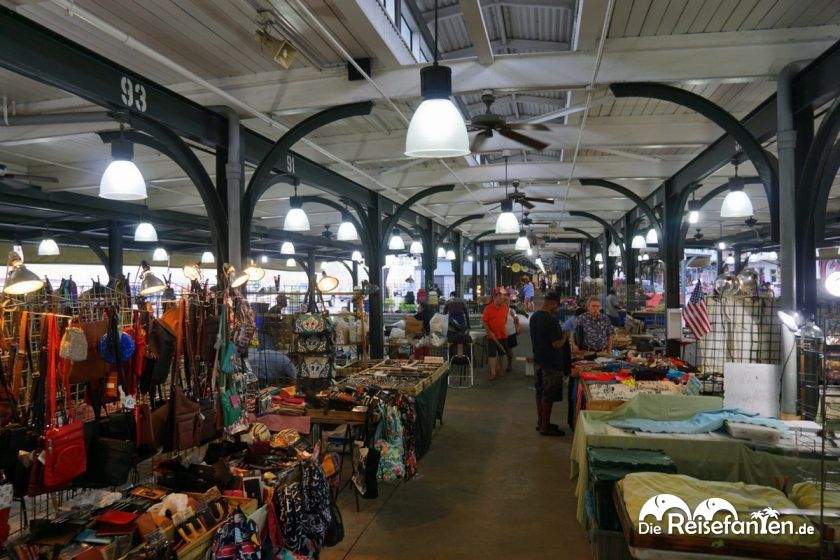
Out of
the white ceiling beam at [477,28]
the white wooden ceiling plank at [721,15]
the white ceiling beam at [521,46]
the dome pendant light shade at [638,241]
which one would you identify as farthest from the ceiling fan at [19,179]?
the dome pendant light shade at [638,241]

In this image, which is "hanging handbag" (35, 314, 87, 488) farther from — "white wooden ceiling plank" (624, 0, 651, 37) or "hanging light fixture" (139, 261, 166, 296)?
"white wooden ceiling plank" (624, 0, 651, 37)

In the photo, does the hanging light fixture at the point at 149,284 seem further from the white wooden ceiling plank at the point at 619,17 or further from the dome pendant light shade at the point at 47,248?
the dome pendant light shade at the point at 47,248

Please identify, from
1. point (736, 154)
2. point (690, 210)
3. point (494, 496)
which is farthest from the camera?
point (690, 210)

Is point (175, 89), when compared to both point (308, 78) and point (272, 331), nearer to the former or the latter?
point (308, 78)

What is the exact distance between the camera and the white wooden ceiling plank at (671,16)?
14.1 feet

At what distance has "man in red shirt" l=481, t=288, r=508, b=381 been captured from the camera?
10891 millimetres

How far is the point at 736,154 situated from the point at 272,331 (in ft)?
20.6

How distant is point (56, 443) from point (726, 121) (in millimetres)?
5698

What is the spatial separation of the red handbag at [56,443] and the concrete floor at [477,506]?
6.14 feet

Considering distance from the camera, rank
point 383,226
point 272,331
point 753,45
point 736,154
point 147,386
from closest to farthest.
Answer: point 147,386
point 753,45
point 736,154
point 272,331
point 383,226

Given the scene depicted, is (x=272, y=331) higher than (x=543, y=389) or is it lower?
higher

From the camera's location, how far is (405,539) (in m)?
4.38

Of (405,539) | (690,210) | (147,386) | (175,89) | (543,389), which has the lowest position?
(405,539)

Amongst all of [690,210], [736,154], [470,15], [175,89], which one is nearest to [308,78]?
[175,89]
